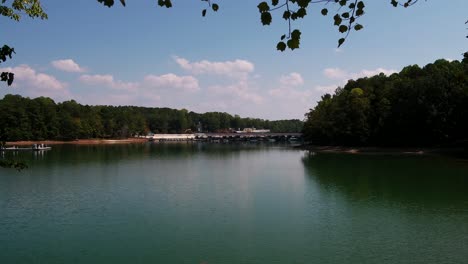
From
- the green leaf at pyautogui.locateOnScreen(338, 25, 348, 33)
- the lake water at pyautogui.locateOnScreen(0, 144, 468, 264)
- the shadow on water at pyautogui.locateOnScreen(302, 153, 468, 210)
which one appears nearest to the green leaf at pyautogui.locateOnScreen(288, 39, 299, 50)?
the green leaf at pyautogui.locateOnScreen(338, 25, 348, 33)

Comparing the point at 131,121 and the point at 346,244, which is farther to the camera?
the point at 131,121

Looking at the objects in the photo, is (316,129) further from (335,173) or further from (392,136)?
(335,173)

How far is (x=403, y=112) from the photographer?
81.7m

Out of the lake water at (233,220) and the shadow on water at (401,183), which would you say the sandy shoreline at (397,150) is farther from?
the lake water at (233,220)

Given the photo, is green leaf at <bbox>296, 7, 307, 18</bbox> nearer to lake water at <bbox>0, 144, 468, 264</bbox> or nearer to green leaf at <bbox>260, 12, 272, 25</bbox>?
green leaf at <bbox>260, 12, 272, 25</bbox>

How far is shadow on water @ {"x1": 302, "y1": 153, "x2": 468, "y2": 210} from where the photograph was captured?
105 ft

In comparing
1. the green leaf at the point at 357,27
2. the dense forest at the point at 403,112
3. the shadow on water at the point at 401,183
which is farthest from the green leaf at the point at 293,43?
the dense forest at the point at 403,112

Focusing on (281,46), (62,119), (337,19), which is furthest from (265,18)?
(62,119)

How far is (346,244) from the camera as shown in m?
19.7

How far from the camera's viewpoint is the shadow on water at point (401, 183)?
32.1 metres

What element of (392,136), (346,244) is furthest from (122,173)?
(392,136)

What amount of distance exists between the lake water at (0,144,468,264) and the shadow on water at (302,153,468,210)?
10 centimetres

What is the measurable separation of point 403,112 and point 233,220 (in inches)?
2623

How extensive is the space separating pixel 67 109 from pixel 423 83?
123m
